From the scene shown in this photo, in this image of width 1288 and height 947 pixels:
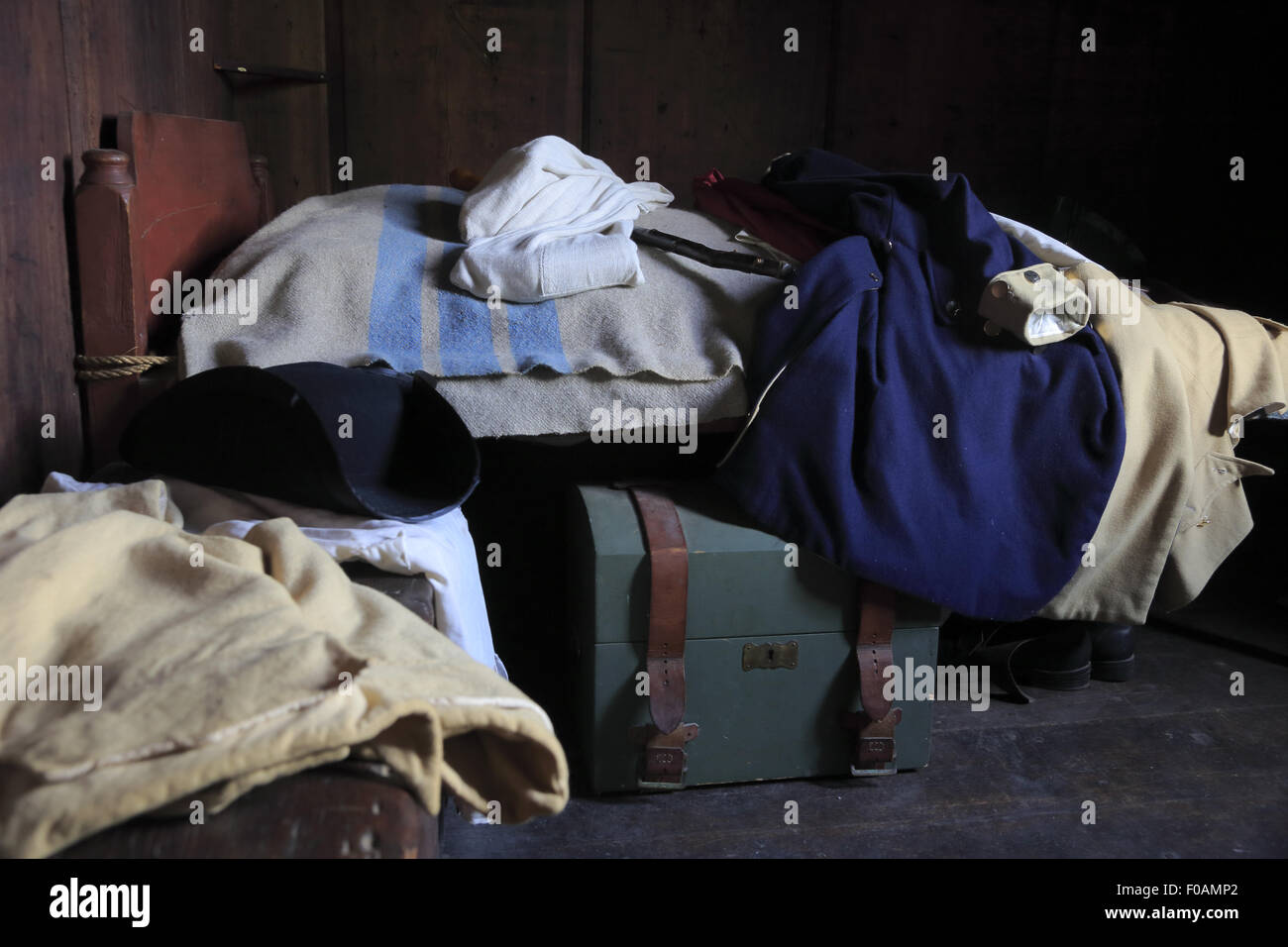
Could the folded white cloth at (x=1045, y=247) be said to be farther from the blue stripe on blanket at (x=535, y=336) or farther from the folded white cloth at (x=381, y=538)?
the folded white cloth at (x=381, y=538)

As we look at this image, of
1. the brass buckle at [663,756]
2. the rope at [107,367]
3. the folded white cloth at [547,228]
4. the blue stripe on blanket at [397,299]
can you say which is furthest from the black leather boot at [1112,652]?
the rope at [107,367]

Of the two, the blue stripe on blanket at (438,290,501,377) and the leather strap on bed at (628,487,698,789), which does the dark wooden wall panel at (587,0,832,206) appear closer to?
the blue stripe on blanket at (438,290,501,377)

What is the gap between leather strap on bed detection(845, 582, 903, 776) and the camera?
5.57 feet

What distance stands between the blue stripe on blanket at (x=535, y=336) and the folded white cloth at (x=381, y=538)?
15.1 inches

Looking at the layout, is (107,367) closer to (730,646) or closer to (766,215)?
(730,646)

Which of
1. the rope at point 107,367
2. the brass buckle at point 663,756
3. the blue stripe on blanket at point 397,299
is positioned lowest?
the brass buckle at point 663,756

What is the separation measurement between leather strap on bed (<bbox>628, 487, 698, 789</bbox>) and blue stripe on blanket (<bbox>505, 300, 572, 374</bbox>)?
29cm

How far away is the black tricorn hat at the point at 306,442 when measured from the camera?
A: 49.2 inches

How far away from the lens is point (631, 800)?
1.70 m

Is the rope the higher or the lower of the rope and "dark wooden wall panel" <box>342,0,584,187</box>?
the lower

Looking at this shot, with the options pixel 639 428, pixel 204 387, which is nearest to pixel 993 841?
pixel 639 428

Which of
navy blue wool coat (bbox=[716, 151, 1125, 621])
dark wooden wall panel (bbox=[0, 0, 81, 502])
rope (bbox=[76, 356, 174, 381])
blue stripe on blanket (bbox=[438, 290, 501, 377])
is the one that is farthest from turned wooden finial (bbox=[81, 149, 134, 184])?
navy blue wool coat (bbox=[716, 151, 1125, 621])

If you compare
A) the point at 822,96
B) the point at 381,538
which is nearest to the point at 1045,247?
the point at 381,538

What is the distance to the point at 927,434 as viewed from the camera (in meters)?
1.71
